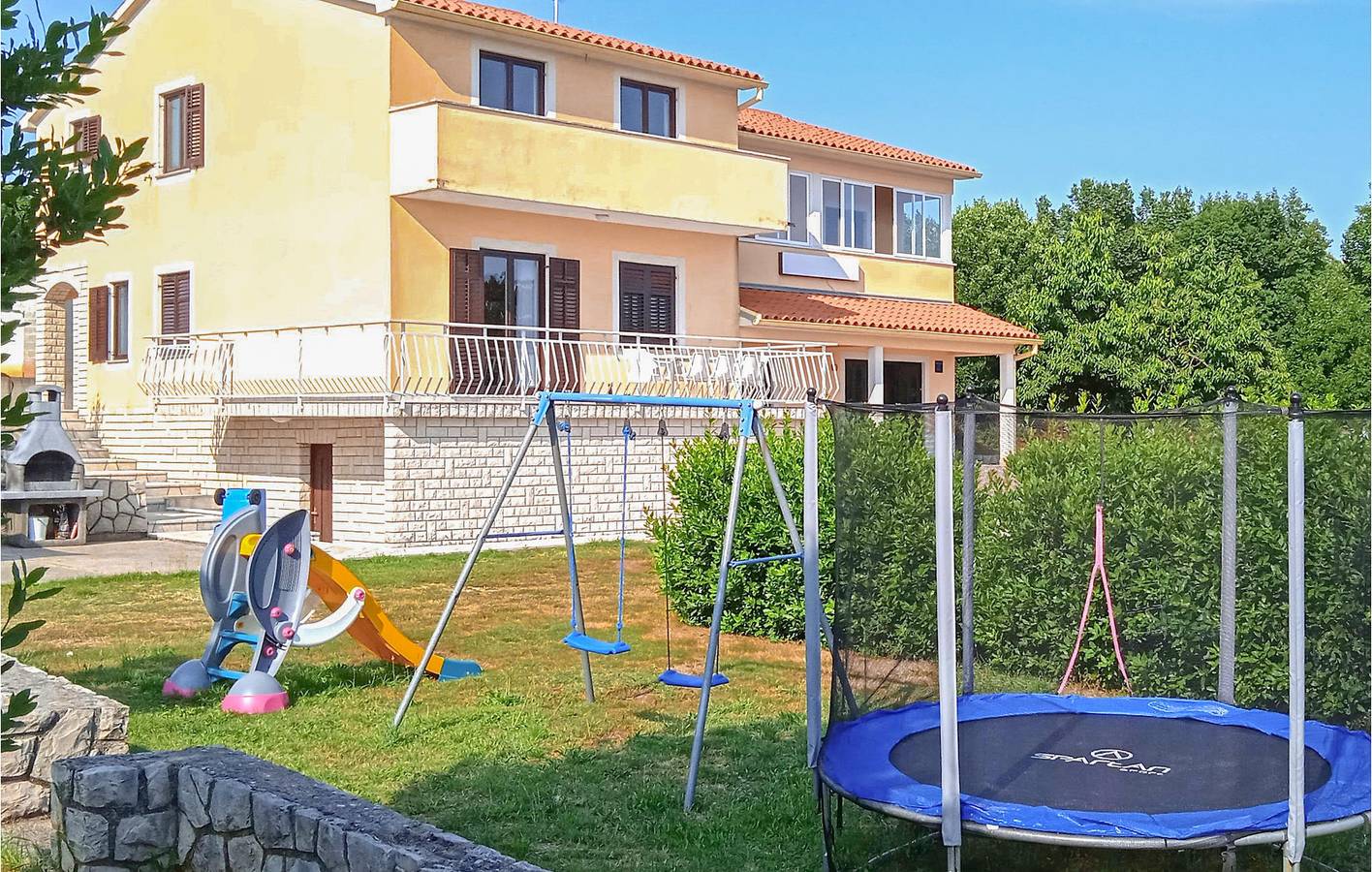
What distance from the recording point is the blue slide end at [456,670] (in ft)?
32.8

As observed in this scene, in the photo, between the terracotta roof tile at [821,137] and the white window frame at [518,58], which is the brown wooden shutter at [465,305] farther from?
the terracotta roof tile at [821,137]

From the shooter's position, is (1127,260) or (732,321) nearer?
(732,321)

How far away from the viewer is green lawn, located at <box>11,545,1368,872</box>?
6.31m

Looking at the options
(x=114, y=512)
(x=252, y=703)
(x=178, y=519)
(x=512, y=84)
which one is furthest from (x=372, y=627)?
(x=512, y=84)

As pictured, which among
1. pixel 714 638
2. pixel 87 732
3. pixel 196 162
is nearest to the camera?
pixel 87 732

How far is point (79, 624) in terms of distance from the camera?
12.4 metres

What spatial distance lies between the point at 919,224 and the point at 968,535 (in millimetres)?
22337

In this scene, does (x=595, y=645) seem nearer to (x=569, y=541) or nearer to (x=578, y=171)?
(x=569, y=541)

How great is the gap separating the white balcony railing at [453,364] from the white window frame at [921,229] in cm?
542

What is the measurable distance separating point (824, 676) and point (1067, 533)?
2960mm

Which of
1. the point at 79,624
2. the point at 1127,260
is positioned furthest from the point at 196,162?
the point at 1127,260

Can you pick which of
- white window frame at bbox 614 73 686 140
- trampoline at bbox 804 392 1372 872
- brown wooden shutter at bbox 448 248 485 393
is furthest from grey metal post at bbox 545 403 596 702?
white window frame at bbox 614 73 686 140

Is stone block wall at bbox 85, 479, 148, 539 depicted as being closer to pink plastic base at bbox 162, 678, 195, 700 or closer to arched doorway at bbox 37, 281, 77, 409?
arched doorway at bbox 37, 281, 77, 409

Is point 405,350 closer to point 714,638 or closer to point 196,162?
point 196,162
